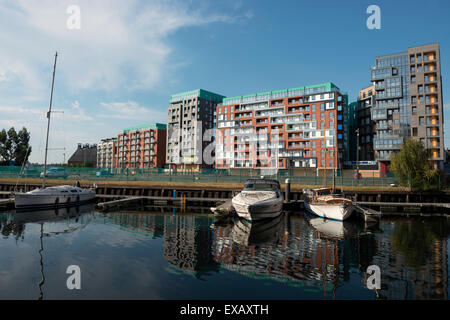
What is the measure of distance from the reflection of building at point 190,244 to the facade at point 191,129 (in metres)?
99.0

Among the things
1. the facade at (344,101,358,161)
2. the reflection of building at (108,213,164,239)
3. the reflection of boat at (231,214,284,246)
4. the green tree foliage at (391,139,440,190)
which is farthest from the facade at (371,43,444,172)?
the reflection of building at (108,213,164,239)

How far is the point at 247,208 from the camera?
2555cm

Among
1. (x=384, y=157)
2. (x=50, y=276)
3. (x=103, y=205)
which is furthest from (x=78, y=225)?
(x=384, y=157)

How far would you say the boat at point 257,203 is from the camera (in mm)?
25859

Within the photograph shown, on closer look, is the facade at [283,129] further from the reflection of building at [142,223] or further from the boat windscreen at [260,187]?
the reflection of building at [142,223]

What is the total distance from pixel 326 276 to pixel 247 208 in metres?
12.9

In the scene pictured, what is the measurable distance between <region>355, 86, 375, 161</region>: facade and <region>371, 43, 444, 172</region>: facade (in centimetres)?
1251

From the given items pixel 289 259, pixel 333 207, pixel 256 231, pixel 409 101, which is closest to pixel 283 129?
pixel 409 101

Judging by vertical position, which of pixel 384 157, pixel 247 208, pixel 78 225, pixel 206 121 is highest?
pixel 206 121

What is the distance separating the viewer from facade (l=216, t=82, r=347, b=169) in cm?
9388

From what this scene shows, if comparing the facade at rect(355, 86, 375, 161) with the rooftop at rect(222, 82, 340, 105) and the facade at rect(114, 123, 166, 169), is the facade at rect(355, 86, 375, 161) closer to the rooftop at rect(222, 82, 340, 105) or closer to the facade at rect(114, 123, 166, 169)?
the rooftop at rect(222, 82, 340, 105)
